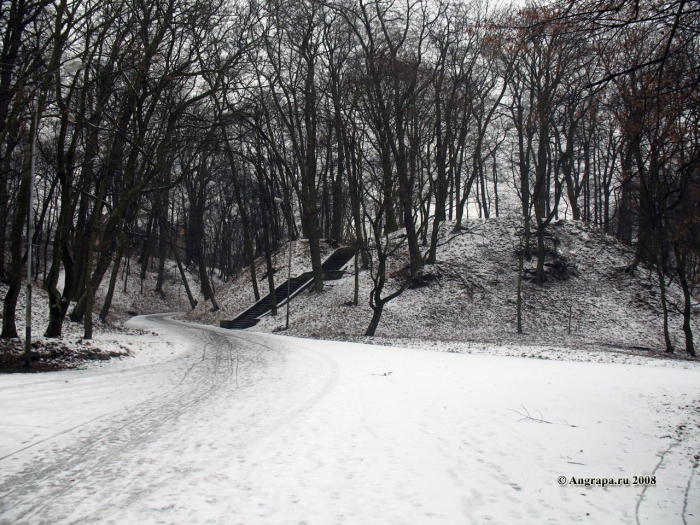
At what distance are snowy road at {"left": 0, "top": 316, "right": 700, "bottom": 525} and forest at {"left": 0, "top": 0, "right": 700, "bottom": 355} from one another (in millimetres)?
3073

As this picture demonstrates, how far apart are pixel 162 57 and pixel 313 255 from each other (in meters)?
15.5

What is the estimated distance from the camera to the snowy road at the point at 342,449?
12.2 feet

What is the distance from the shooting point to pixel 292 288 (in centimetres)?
3159

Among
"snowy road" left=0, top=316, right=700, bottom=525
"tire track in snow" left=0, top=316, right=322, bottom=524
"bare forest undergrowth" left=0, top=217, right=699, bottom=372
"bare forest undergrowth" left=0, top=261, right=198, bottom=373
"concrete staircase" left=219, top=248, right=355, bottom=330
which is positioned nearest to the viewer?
"tire track in snow" left=0, top=316, right=322, bottom=524

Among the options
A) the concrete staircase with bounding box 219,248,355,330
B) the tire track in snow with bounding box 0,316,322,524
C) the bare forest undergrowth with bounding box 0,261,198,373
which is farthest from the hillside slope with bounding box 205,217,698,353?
the tire track in snow with bounding box 0,316,322,524

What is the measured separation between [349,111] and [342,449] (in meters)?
17.5

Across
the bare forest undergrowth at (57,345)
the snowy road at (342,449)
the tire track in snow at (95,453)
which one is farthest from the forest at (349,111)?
the tire track in snow at (95,453)

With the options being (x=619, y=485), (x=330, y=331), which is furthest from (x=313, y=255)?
(x=619, y=485)

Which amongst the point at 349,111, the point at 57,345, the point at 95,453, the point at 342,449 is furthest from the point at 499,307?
the point at 95,453

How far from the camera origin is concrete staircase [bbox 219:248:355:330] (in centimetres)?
2806

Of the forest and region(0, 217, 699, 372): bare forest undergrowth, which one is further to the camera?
region(0, 217, 699, 372): bare forest undergrowth

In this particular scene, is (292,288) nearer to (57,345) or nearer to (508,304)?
(508,304)

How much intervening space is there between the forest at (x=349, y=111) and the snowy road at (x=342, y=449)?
121 inches

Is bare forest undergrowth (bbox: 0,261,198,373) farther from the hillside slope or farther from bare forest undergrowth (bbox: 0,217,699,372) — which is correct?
the hillside slope
